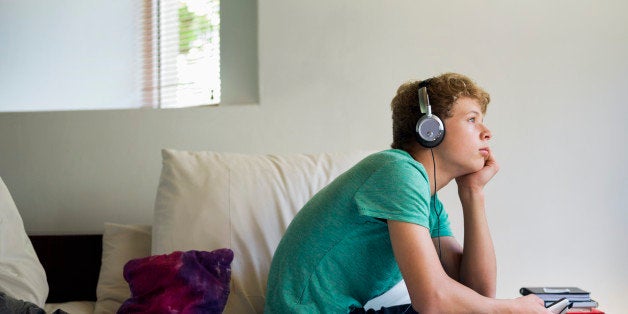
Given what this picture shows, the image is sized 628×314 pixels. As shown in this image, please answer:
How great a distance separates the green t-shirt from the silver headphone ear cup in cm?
6

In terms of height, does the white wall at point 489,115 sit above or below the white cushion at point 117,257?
above

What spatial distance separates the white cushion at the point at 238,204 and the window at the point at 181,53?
783 mm

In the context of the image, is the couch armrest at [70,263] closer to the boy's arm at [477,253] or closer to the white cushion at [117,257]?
the white cushion at [117,257]

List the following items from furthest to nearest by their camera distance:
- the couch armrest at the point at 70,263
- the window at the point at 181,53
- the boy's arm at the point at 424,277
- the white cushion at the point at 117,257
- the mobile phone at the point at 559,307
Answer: the window at the point at 181,53 → the couch armrest at the point at 70,263 → the white cushion at the point at 117,257 → the mobile phone at the point at 559,307 → the boy's arm at the point at 424,277

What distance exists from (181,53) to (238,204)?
1158 millimetres

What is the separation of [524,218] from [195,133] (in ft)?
3.82

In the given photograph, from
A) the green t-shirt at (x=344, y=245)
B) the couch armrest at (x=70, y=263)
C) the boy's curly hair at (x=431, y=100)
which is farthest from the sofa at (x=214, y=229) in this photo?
the boy's curly hair at (x=431, y=100)

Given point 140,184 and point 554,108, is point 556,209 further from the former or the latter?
point 140,184

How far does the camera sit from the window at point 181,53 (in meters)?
2.70

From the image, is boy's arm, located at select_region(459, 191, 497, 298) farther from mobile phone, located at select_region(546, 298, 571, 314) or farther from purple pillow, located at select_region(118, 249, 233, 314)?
purple pillow, located at select_region(118, 249, 233, 314)

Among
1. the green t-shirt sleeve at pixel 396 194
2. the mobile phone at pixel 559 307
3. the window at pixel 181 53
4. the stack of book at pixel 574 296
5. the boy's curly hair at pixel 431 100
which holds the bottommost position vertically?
the stack of book at pixel 574 296

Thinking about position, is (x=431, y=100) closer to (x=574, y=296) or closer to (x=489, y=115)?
(x=574, y=296)

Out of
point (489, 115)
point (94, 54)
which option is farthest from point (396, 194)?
point (94, 54)

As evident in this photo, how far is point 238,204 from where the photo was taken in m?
1.83
